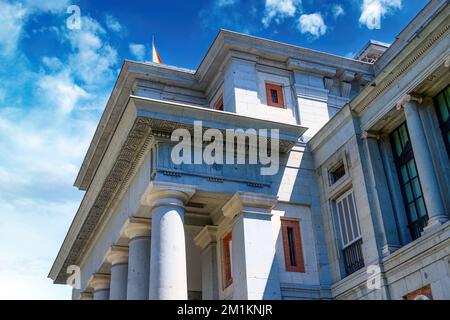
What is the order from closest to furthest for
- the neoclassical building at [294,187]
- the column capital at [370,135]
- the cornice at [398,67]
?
the cornice at [398,67] → the neoclassical building at [294,187] → the column capital at [370,135]

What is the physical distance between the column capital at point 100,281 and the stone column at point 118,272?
2388mm

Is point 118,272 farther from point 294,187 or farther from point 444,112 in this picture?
point 444,112

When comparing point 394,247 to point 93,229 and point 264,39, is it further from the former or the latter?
point 93,229

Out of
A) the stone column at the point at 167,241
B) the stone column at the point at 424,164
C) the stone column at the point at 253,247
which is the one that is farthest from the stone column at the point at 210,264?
the stone column at the point at 424,164

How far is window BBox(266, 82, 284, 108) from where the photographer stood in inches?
904

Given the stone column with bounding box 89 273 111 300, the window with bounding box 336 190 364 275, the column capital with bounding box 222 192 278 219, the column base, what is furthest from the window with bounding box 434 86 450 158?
the stone column with bounding box 89 273 111 300

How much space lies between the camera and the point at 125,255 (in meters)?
22.8

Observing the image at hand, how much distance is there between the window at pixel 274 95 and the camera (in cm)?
2297

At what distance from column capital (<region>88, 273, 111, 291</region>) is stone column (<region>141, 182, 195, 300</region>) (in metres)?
7.66

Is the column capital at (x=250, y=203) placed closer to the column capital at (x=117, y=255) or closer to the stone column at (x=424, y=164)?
the stone column at (x=424, y=164)

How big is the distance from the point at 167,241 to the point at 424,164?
7956 mm

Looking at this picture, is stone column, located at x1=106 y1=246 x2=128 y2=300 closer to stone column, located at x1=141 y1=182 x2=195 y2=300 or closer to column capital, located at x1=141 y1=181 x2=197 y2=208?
stone column, located at x1=141 y1=182 x2=195 y2=300

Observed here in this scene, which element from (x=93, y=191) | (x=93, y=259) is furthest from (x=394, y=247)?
(x=93, y=259)
